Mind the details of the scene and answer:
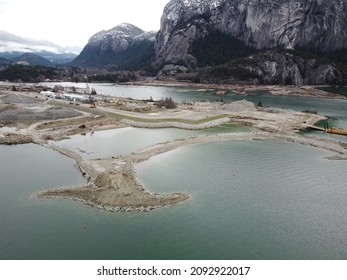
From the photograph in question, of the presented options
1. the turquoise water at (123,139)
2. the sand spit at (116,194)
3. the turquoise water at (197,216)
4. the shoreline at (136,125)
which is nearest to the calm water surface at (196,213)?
the turquoise water at (197,216)

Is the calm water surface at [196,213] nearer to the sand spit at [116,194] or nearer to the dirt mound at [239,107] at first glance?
the sand spit at [116,194]

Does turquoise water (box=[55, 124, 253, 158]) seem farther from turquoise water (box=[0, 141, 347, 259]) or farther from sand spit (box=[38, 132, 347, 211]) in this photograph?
turquoise water (box=[0, 141, 347, 259])

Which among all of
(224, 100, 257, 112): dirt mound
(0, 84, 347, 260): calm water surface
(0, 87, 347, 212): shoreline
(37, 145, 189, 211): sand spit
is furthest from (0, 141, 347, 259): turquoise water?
(224, 100, 257, 112): dirt mound

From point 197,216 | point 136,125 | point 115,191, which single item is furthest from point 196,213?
point 136,125

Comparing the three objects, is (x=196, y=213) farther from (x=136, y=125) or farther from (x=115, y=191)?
(x=136, y=125)

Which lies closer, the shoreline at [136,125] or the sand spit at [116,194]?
the sand spit at [116,194]

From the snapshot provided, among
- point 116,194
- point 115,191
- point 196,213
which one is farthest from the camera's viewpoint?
point 115,191

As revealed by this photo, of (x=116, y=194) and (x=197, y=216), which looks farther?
(x=116, y=194)

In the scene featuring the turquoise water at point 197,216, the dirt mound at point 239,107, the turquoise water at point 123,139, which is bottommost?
the turquoise water at point 197,216

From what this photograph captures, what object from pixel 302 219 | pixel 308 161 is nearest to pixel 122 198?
pixel 302 219
